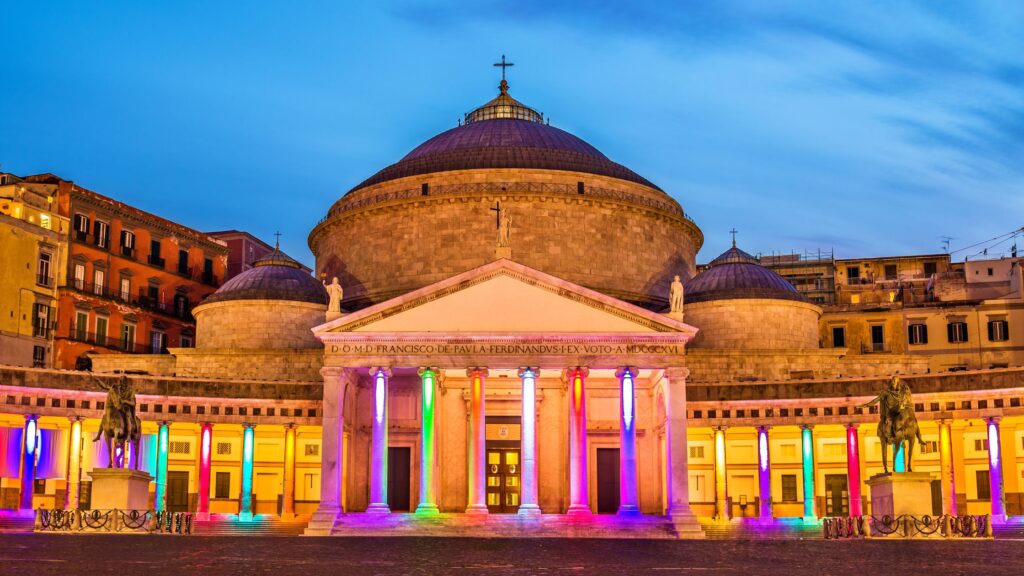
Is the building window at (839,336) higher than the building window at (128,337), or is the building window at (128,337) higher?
the building window at (839,336)

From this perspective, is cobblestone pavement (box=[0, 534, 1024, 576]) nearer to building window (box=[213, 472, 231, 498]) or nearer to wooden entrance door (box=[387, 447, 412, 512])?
wooden entrance door (box=[387, 447, 412, 512])

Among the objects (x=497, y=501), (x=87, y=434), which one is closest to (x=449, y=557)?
(x=497, y=501)

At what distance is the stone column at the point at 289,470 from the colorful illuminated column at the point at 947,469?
90.5 ft

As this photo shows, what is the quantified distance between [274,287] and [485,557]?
35857 millimetres

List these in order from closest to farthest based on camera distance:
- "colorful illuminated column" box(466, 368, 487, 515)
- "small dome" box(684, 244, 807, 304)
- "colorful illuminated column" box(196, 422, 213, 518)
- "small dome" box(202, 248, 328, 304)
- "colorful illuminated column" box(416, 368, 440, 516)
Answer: "colorful illuminated column" box(466, 368, 487, 515)
"colorful illuminated column" box(416, 368, 440, 516)
"colorful illuminated column" box(196, 422, 213, 518)
"small dome" box(684, 244, 807, 304)
"small dome" box(202, 248, 328, 304)

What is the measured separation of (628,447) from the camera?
160ft

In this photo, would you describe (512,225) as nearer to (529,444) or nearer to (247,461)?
(529,444)

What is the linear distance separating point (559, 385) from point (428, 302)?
27.0 ft

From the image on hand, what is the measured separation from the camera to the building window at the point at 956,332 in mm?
75250

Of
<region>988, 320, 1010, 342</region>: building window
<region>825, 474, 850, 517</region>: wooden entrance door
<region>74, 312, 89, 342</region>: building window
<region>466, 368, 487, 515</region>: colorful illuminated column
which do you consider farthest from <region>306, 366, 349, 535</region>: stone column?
<region>988, 320, 1010, 342</region>: building window

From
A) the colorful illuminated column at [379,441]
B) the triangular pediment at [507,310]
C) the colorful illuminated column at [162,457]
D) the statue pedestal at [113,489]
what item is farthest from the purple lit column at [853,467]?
the statue pedestal at [113,489]

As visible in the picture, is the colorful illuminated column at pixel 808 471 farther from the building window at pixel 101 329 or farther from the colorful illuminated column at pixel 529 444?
the building window at pixel 101 329

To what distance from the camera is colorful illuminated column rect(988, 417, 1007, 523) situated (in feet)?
165

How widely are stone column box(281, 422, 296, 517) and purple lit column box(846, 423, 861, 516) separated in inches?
951
